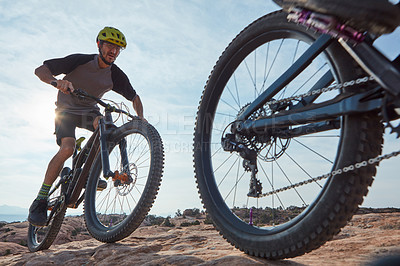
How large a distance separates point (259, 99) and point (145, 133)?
77.8 inches

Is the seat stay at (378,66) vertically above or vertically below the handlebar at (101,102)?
below

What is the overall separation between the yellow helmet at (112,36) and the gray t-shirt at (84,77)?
41 centimetres

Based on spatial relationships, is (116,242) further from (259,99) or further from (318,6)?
(318,6)

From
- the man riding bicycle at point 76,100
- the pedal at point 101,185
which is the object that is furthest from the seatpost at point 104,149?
the pedal at point 101,185

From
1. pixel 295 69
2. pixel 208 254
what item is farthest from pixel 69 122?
pixel 295 69

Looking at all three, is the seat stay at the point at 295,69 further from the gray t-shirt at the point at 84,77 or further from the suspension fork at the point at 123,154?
the gray t-shirt at the point at 84,77

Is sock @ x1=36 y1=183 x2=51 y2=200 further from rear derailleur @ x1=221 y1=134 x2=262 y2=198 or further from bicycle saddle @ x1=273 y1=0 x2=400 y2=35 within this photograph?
bicycle saddle @ x1=273 y1=0 x2=400 y2=35

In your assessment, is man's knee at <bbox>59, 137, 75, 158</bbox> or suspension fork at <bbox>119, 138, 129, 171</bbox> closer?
suspension fork at <bbox>119, 138, 129, 171</bbox>

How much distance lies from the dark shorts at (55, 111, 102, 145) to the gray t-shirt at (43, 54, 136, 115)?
0.08 meters

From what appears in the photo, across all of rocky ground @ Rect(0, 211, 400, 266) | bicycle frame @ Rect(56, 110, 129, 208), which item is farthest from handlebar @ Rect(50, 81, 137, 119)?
rocky ground @ Rect(0, 211, 400, 266)

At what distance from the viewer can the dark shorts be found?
4.72m

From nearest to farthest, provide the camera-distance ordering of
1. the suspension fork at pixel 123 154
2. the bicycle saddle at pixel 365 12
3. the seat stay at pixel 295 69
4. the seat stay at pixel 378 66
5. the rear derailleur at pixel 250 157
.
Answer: the bicycle saddle at pixel 365 12, the seat stay at pixel 378 66, the seat stay at pixel 295 69, the rear derailleur at pixel 250 157, the suspension fork at pixel 123 154

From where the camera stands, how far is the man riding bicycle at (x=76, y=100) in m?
4.64

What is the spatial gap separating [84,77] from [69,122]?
0.74 m
